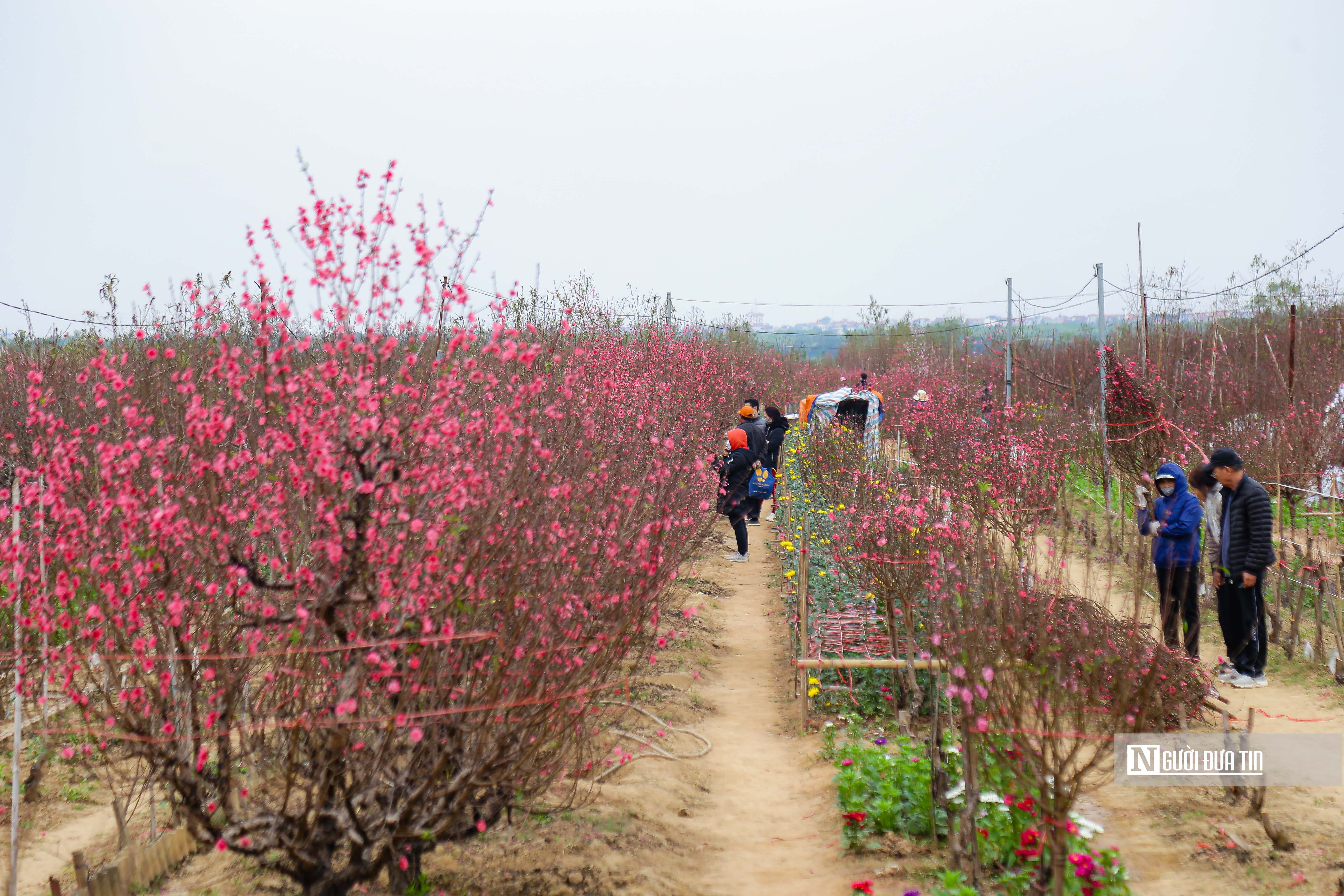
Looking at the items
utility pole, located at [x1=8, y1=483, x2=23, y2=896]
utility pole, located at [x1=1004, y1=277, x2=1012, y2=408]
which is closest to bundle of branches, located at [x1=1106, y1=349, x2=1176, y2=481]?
utility pole, located at [x1=1004, y1=277, x2=1012, y2=408]

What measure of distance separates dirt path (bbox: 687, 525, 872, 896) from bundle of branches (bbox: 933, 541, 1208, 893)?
782mm

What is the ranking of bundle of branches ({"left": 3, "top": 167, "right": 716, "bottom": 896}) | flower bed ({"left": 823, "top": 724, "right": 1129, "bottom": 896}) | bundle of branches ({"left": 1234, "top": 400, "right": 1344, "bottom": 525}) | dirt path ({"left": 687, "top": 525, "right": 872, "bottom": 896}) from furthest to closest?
bundle of branches ({"left": 1234, "top": 400, "right": 1344, "bottom": 525}) → dirt path ({"left": 687, "top": 525, "right": 872, "bottom": 896}) → flower bed ({"left": 823, "top": 724, "right": 1129, "bottom": 896}) → bundle of branches ({"left": 3, "top": 167, "right": 716, "bottom": 896})

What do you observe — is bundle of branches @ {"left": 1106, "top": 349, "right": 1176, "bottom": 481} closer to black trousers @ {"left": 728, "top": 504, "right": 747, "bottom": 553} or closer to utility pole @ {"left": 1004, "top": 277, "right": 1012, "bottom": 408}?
utility pole @ {"left": 1004, "top": 277, "right": 1012, "bottom": 408}

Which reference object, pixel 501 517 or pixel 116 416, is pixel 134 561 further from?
pixel 116 416

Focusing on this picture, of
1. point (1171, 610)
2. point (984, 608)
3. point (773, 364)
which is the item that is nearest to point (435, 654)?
point (984, 608)

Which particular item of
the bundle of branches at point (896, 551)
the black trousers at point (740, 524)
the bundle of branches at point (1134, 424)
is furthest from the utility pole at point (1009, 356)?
the bundle of branches at point (896, 551)

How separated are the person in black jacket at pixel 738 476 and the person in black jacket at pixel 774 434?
2.87 feet

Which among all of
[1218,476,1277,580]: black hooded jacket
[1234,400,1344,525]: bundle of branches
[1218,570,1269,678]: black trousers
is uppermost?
[1234,400,1344,525]: bundle of branches

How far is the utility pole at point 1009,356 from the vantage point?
1725 centimetres

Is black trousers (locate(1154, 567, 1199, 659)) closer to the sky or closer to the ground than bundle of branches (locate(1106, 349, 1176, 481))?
closer to the ground

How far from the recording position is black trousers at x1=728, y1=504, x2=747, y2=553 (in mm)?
10867

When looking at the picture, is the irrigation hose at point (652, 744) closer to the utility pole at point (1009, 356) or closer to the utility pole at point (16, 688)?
the utility pole at point (16, 688)

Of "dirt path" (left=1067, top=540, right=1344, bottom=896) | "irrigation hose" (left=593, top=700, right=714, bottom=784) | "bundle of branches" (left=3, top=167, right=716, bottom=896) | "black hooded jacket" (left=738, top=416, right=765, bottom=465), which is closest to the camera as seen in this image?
"bundle of branches" (left=3, top=167, right=716, bottom=896)

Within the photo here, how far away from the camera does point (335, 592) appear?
2.98 metres
